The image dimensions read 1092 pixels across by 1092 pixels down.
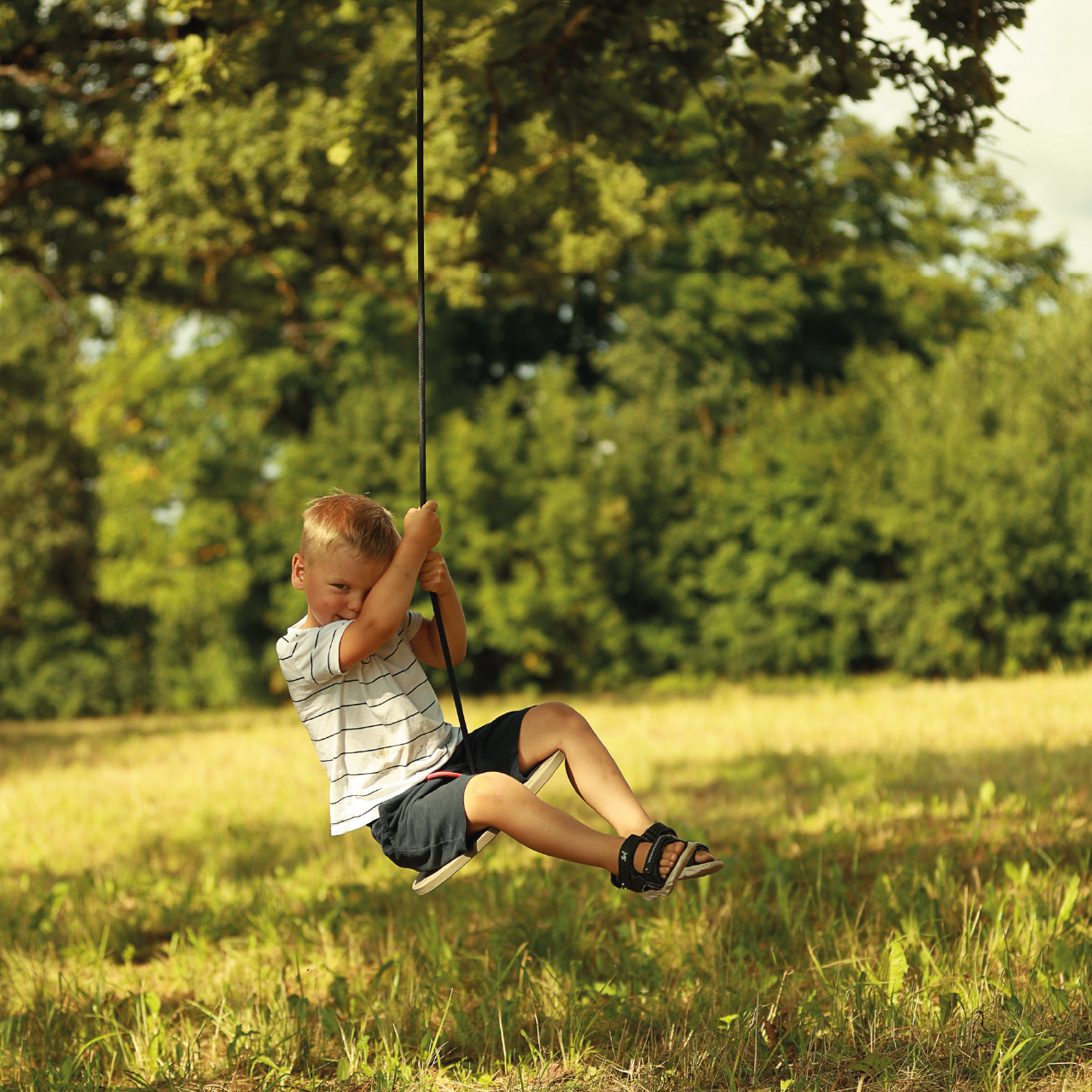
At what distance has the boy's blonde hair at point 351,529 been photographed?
12.1ft

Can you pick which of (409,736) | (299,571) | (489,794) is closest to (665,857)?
(489,794)

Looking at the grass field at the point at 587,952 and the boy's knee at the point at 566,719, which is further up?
the boy's knee at the point at 566,719

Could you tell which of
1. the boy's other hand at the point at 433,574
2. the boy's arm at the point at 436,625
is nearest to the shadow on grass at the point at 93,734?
the boy's arm at the point at 436,625

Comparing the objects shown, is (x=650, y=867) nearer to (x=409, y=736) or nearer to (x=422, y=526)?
(x=409, y=736)

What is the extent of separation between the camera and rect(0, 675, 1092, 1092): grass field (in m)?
4.16

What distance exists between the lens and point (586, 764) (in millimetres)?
3697

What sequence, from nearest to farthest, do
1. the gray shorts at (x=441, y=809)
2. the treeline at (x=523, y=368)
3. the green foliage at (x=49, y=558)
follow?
the gray shorts at (x=441, y=809)
the treeline at (x=523, y=368)
the green foliage at (x=49, y=558)

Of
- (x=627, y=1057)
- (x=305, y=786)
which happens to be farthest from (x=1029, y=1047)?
(x=305, y=786)

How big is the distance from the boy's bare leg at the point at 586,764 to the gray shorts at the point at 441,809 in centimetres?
6

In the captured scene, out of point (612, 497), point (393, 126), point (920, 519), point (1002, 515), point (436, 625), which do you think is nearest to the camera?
point (436, 625)

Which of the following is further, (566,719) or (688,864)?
(566,719)

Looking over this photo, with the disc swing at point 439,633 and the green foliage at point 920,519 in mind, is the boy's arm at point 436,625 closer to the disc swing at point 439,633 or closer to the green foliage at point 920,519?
the disc swing at point 439,633

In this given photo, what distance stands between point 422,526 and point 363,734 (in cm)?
75

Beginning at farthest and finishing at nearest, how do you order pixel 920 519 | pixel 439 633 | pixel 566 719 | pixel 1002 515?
1. pixel 920 519
2. pixel 1002 515
3. pixel 566 719
4. pixel 439 633
